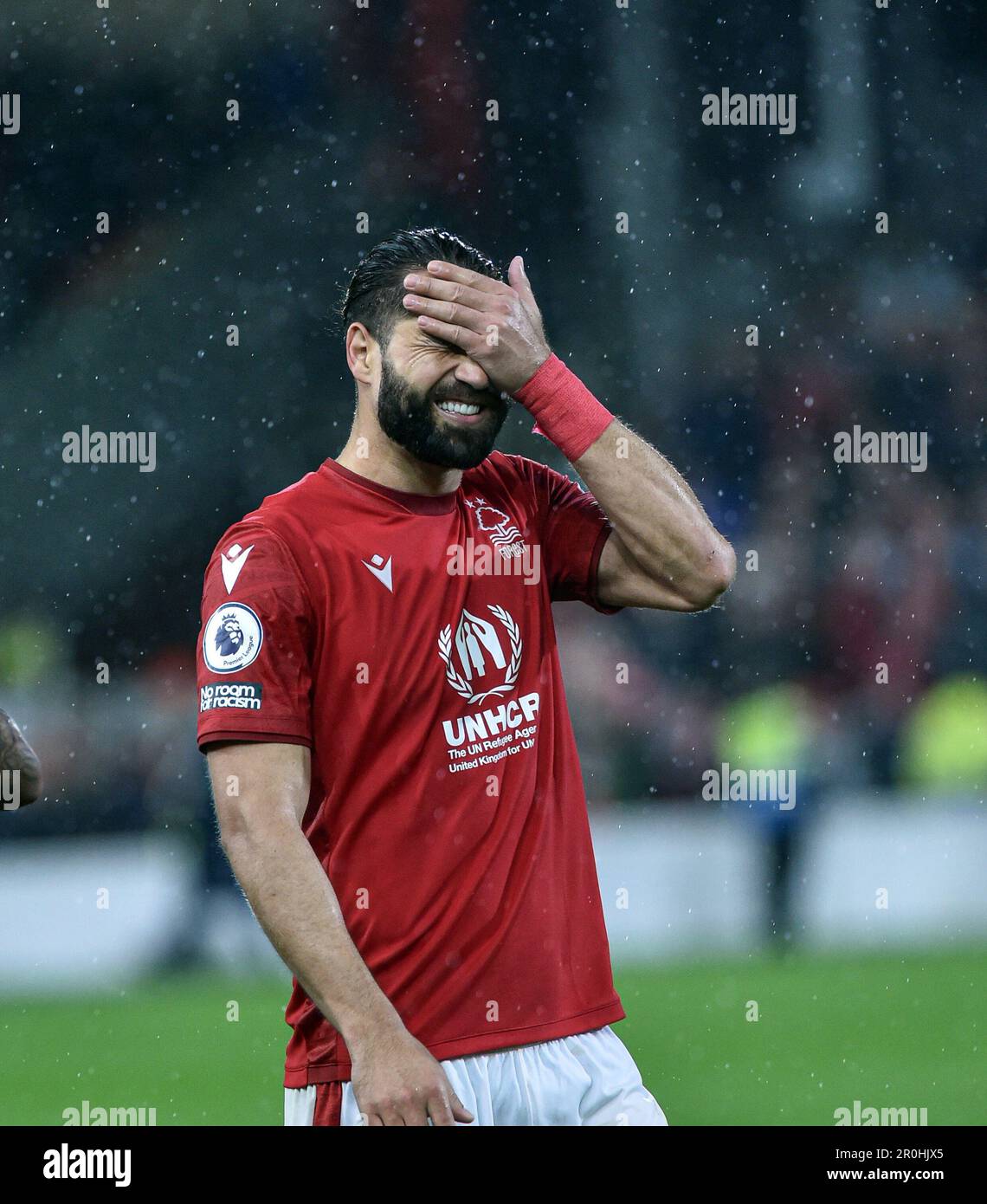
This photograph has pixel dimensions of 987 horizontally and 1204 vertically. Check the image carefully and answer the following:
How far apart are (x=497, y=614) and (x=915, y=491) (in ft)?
32.5

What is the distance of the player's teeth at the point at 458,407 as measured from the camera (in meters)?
2.68

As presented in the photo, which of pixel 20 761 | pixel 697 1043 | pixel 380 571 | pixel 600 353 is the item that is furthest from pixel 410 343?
pixel 600 353

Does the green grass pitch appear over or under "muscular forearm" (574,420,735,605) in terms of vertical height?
under

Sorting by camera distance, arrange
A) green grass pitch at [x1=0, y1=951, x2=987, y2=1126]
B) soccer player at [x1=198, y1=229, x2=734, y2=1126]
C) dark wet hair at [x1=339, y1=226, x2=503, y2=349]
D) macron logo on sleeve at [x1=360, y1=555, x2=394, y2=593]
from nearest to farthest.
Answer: soccer player at [x1=198, y1=229, x2=734, y2=1126] → macron logo on sleeve at [x1=360, y1=555, x2=394, y2=593] → dark wet hair at [x1=339, y1=226, x2=503, y2=349] → green grass pitch at [x1=0, y1=951, x2=987, y2=1126]

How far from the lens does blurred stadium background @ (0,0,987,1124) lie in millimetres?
10062

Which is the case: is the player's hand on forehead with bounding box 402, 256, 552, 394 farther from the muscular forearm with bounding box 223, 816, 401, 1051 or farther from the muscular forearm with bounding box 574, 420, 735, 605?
the muscular forearm with bounding box 223, 816, 401, 1051

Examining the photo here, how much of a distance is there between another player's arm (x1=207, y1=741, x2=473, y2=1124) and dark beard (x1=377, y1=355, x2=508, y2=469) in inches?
21.9

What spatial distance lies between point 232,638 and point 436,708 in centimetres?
35

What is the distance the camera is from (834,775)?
1002 centimetres

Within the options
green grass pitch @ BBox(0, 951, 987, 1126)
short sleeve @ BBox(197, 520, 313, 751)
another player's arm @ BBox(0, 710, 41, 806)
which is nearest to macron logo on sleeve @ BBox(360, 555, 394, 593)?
short sleeve @ BBox(197, 520, 313, 751)

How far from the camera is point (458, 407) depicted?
2.69m

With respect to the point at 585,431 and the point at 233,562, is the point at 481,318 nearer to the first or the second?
the point at 585,431

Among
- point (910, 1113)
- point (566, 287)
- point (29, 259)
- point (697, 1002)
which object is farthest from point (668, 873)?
point (29, 259)

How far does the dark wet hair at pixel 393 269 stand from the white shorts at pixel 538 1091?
118cm
